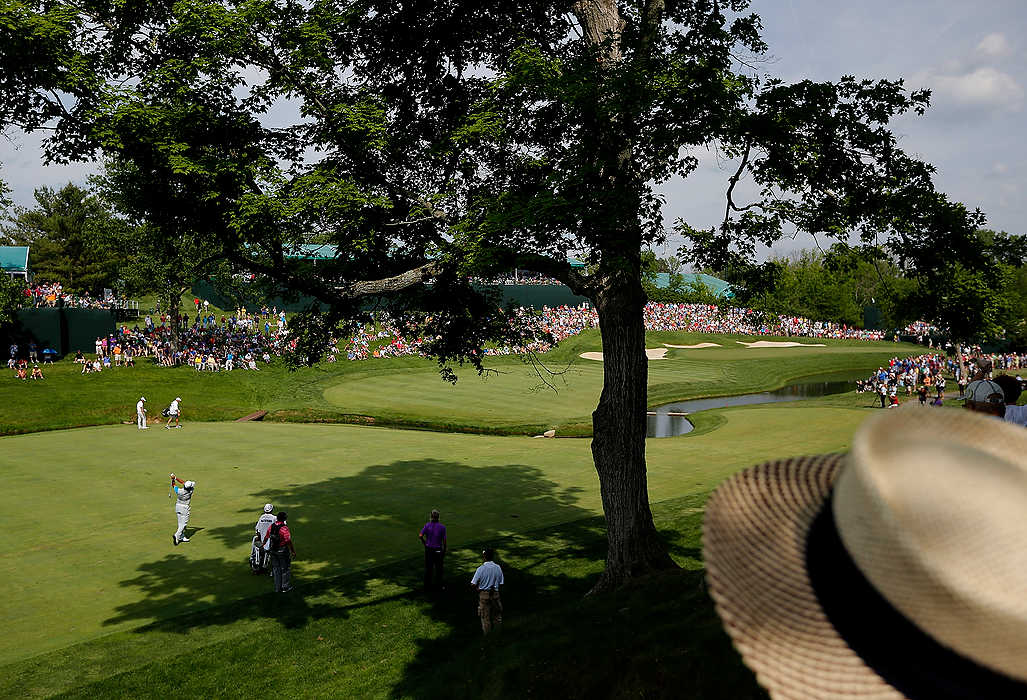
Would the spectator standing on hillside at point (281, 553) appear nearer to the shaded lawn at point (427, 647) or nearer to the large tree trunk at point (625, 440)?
the shaded lawn at point (427, 647)

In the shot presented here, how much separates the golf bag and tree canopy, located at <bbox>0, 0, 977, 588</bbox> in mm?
4989

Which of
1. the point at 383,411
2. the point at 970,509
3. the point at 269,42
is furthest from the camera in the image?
the point at 383,411

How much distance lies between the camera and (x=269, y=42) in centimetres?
1261

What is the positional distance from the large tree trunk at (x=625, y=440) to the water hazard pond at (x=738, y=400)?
17315mm

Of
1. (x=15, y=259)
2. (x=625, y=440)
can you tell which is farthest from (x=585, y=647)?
(x=15, y=259)

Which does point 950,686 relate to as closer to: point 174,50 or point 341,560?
point 174,50

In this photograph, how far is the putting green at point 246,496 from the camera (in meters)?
14.4

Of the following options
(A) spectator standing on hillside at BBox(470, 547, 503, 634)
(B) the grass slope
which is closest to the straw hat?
(A) spectator standing on hillside at BBox(470, 547, 503, 634)

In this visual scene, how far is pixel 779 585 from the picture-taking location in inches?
87.0

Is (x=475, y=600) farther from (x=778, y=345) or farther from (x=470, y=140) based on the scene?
(x=778, y=345)

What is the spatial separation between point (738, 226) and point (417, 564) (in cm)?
901

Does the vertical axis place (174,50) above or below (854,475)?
above

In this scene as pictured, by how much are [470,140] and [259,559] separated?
9009 mm

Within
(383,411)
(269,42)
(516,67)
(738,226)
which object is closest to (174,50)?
(269,42)
